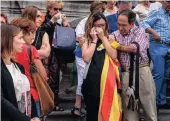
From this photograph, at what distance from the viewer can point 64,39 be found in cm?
652

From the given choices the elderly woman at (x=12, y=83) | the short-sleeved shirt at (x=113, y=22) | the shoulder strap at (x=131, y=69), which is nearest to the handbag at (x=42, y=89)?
the elderly woman at (x=12, y=83)

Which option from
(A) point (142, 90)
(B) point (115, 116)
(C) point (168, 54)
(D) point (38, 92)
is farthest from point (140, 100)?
(D) point (38, 92)

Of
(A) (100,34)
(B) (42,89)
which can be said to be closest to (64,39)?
(A) (100,34)

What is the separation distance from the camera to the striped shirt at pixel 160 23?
692cm

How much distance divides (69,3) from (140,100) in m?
5.68

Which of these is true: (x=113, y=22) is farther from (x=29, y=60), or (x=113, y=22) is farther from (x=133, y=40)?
(x=29, y=60)

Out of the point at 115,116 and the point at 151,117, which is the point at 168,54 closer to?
the point at 151,117

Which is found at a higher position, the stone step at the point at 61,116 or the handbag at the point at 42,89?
the handbag at the point at 42,89

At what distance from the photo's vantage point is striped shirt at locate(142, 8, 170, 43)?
6922 millimetres

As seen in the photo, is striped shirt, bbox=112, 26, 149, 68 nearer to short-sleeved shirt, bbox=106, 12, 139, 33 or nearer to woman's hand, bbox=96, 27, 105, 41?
woman's hand, bbox=96, 27, 105, 41

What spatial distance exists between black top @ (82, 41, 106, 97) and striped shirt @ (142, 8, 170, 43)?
1.36 meters

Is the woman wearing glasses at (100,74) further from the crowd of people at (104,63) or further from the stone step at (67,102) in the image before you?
the stone step at (67,102)

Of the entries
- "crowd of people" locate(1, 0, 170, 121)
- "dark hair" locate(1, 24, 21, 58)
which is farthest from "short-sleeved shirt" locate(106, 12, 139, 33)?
"dark hair" locate(1, 24, 21, 58)

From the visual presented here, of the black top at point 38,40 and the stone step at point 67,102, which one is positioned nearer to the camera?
the black top at point 38,40
